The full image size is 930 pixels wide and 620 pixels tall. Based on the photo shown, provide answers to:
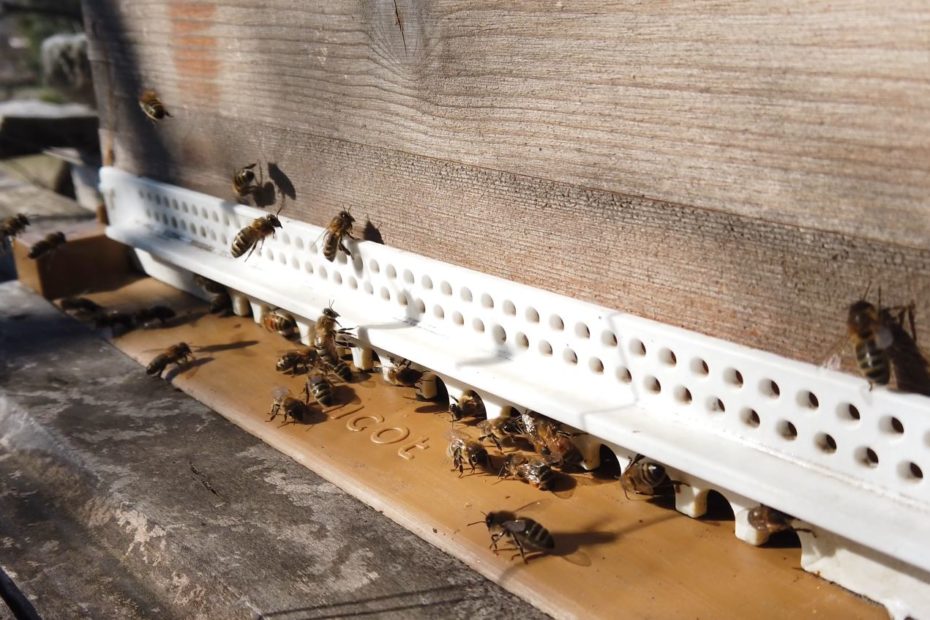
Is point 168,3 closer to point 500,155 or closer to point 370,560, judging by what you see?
point 500,155

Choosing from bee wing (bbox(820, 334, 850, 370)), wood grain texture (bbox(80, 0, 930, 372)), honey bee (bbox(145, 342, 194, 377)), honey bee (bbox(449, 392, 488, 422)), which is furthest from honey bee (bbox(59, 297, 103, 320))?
bee wing (bbox(820, 334, 850, 370))

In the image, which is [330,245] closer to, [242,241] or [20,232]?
[242,241]

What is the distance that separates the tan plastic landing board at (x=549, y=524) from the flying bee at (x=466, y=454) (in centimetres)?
2

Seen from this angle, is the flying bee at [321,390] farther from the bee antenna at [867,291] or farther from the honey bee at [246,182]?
the bee antenna at [867,291]

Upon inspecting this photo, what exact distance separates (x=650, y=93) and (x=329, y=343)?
107 cm

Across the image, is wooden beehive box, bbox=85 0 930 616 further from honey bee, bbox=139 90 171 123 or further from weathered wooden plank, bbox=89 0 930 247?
honey bee, bbox=139 90 171 123

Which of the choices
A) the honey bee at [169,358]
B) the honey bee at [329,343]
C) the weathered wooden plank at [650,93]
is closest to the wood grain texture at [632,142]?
the weathered wooden plank at [650,93]

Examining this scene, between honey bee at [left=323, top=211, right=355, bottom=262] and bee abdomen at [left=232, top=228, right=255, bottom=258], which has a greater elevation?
honey bee at [left=323, top=211, right=355, bottom=262]

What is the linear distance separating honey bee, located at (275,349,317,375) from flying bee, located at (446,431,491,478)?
62 cm

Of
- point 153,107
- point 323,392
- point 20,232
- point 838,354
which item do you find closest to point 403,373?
point 323,392

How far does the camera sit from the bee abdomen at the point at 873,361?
51.0 inches

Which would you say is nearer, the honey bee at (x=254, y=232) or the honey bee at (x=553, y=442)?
the honey bee at (x=553, y=442)

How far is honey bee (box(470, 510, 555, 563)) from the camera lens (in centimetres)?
162

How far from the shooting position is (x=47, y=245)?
3051 mm
